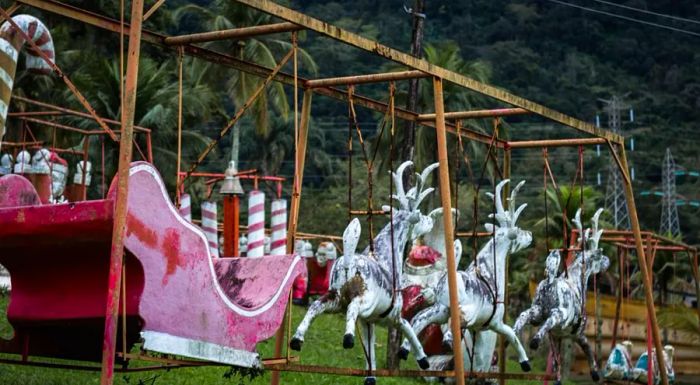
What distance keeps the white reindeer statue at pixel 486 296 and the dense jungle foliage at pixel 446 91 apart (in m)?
3.16

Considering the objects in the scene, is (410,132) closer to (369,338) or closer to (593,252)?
(593,252)

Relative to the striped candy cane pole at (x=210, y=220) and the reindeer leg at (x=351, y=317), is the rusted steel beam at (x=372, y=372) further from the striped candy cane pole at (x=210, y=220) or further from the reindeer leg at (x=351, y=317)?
the striped candy cane pole at (x=210, y=220)

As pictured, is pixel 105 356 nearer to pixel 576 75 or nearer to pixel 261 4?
pixel 261 4

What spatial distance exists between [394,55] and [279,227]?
12649 millimetres

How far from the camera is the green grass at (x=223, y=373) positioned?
12.0 meters

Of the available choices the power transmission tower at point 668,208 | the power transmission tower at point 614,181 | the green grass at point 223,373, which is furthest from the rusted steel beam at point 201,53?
the power transmission tower at point 668,208

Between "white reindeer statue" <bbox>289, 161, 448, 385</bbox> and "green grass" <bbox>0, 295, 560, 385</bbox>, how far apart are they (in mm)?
1651

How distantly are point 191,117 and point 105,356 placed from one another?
1154 inches

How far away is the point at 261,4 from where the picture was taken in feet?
27.7

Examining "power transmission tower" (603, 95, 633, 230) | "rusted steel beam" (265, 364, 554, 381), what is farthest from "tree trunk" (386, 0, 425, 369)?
"power transmission tower" (603, 95, 633, 230)

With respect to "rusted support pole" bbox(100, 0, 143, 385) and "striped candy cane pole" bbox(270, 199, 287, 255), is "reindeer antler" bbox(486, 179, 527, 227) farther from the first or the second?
"striped candy cane pole" bbox(270, 199, 287, 255)

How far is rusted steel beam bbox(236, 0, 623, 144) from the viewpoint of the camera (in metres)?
8.74

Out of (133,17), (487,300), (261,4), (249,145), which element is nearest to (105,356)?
(133,17)

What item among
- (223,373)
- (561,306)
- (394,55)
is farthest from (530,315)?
(394,55)
